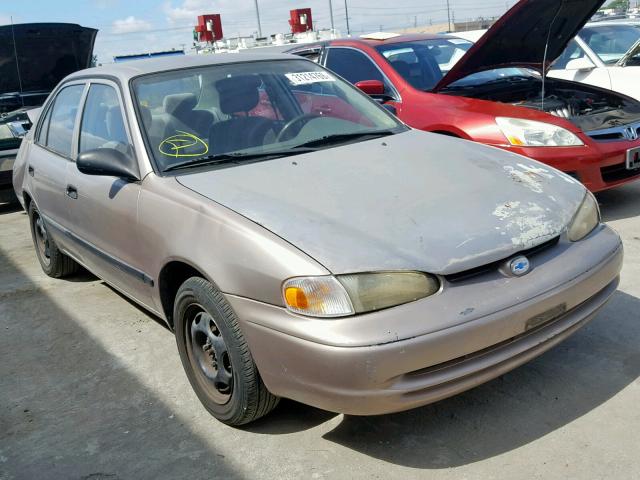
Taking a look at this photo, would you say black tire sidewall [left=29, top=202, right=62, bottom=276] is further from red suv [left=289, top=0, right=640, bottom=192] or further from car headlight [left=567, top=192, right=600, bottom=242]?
car headlight [left=567, top=192, right=600, bottom=242]

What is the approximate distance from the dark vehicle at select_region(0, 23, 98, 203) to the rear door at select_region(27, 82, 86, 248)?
2.96 meters

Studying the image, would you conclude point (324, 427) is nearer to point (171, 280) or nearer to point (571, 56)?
point (171, 280)

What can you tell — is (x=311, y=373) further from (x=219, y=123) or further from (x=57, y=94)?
(x=57, y=94)

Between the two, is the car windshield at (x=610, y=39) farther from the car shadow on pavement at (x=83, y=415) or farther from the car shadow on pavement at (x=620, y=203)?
the car shadow on pavement at (x=83, y=415)

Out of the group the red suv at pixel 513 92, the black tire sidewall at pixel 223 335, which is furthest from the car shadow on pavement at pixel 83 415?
the red suv at pixel 513 92

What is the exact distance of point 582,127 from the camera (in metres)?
5.31

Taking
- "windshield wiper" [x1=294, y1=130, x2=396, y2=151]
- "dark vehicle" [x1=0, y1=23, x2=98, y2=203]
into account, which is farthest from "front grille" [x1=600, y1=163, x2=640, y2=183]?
"dark vehicle" [x1=0, y1=23, x2=98, y2=203]

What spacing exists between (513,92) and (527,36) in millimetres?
797

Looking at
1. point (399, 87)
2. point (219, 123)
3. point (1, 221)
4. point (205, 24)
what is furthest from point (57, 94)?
point (205, 24)

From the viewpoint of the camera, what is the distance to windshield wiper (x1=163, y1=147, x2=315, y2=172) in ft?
10.7

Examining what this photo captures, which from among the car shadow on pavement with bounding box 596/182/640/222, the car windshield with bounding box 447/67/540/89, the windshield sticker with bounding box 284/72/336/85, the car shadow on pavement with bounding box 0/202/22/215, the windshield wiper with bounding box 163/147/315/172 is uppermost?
the windshield sticker with bounding box 284/72/336/85

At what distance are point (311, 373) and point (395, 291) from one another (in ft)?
1.32

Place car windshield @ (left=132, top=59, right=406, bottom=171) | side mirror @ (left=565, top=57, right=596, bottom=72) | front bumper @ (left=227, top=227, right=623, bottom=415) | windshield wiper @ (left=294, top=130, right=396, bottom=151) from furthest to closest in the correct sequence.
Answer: side mirror @ (left=565, top=57, right=596, bottom=72) < windshield wiper @ (left=294, top=130, right=396, bottom=151) < car windshield @ (left=132, top=59, right=406, bottom=171) < front bumper @ (left=227, top=227, right=623, bottom=415)

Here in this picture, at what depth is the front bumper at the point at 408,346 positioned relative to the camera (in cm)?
230
